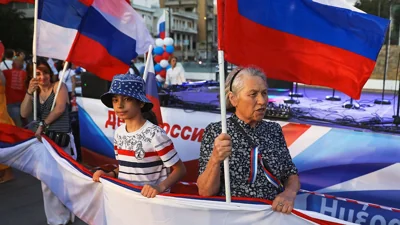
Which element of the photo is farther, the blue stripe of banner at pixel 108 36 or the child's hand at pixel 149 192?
the blue stripe of banner at pixel 108 36

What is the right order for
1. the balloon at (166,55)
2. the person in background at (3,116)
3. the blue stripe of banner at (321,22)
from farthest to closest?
the balloon at (166,55), the person in background at (3,116), the blue stripe of banner at (321,22)

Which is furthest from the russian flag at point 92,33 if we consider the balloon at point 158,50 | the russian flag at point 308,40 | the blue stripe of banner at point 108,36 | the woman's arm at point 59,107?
the balloon at point 158,50

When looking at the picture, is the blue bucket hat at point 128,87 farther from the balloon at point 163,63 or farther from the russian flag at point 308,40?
the balloon at point 163,63

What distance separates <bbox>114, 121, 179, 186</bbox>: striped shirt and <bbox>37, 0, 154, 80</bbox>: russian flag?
2013 mm

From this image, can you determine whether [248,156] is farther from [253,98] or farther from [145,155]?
[145,155]

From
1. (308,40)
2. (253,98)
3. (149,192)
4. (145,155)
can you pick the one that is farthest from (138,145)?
(308,40)

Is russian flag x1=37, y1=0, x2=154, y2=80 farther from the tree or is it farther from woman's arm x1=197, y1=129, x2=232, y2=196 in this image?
the tree

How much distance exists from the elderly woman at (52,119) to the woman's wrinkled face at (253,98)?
7.57 ft

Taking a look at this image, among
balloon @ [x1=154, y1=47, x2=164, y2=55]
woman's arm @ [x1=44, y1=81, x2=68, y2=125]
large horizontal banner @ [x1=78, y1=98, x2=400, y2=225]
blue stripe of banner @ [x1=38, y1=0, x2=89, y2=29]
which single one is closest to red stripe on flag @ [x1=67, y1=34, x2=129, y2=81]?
blue stripe of banner @ [x1=38, y1=0, x2=89, y2=29]

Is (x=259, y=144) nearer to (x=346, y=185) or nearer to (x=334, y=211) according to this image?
(x=334, y=211)

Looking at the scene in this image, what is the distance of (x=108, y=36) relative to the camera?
422 cm

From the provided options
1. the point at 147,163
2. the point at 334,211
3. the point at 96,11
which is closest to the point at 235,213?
the point at 147,163

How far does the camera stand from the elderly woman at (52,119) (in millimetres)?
3592

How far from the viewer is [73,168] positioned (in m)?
2.80
